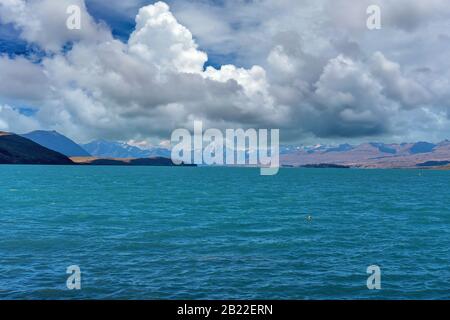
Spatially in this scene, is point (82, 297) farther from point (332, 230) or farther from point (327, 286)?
point (332, 230)

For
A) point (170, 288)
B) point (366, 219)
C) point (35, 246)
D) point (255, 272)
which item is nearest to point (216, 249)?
point (255, 272)

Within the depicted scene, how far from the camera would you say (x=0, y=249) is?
1890 inches

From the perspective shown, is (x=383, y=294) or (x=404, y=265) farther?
(x=404, y=265)

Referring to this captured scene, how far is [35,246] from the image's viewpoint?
165 feet

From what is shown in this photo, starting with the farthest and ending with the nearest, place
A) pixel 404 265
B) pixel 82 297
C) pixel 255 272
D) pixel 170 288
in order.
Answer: pixel 404 265 < pixel 255 272 < pixel 170 288 < pixel 82 297
